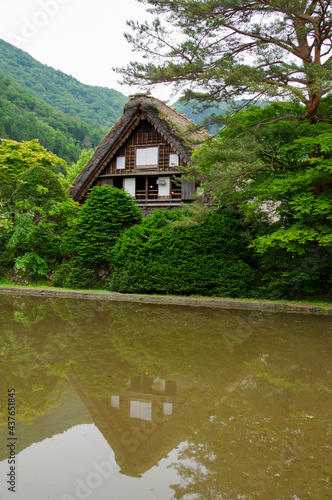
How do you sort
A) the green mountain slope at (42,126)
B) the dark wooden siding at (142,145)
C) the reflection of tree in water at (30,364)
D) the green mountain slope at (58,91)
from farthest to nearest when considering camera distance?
the green mountain slope at (58,91) < the green mountain slope at (42,126) < the dark wooden siding at (142,145) < the reflection of tree in water at (30,364)

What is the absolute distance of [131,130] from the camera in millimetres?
Result: 20328

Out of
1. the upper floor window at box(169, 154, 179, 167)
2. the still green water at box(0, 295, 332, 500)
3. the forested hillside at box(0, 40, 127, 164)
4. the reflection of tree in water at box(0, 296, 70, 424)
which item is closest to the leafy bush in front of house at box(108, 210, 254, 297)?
the reflection of tree in water at box(0, 296, 70, 424)

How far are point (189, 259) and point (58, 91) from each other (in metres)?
68.7

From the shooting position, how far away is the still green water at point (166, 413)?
290 centimetres

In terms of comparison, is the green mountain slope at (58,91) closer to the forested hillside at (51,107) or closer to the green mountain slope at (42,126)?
the forested hillside at (51,107)

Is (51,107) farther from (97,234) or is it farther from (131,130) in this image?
(97,234)

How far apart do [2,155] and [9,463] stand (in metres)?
17.3

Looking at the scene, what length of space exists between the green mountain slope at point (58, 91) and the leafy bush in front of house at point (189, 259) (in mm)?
58712

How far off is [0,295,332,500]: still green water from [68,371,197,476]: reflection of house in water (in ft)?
0.04

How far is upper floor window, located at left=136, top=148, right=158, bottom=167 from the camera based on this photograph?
67.2 feet

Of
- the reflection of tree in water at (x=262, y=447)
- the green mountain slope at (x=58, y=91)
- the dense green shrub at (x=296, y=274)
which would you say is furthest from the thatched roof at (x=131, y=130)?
the green mountain slope at (x=58, y=91)

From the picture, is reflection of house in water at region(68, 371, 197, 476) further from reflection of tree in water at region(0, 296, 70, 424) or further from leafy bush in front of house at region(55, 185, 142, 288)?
leafy bush in front of house at region(55, 185, 142, 288)

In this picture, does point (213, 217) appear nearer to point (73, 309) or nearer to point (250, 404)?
point (73, 309)

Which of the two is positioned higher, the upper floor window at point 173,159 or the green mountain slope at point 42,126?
the green mountain slope at point 42,126
